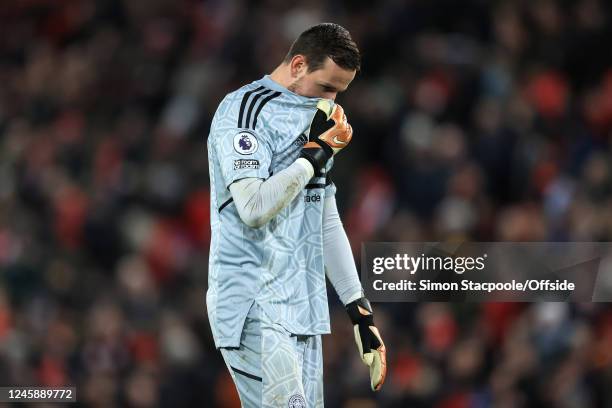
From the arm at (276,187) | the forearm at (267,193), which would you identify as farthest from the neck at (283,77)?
the forearm at (267,193)

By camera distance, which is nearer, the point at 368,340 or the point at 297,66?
the point at 297,66

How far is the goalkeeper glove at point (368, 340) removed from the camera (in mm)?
4305

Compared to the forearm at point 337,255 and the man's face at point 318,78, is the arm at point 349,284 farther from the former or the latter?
the man's face at point 318,78

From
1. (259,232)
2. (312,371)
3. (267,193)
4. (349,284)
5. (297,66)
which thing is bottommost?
(312,371)

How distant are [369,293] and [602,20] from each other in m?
4.42

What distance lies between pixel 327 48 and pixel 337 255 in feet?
2.56

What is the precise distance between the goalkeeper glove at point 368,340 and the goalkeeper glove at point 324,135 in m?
0.65

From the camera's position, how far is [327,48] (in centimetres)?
404

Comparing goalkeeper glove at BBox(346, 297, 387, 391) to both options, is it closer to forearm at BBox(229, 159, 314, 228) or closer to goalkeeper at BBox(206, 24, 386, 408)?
goalkeeper at BBox(206, 24, 386, 408)

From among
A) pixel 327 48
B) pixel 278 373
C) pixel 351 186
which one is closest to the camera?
pixel 278 373

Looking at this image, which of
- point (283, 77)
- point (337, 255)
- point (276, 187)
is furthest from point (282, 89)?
point (337, 255)

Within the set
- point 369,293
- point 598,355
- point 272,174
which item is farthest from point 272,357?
point 598,355

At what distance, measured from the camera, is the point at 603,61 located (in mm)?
8914

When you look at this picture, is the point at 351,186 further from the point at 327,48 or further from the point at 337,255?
the point at 327,48
